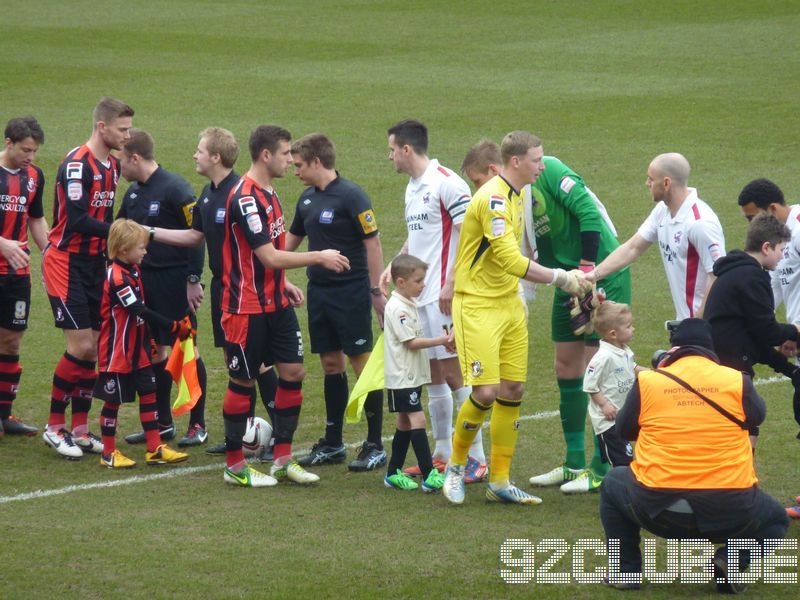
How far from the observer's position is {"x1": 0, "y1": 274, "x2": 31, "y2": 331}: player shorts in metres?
9.42

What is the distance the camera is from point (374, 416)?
8711mm

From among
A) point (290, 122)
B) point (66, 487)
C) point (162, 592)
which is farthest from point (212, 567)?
point (290, 122)

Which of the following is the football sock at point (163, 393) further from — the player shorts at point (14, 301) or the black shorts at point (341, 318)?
A: the black shorts at point (341, 318)

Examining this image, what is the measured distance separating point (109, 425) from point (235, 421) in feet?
3.49

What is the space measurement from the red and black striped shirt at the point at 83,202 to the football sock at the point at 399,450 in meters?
2.71

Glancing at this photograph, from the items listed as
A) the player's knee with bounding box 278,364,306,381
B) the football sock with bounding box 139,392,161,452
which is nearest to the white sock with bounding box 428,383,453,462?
the player's knee with bounding box 278,364,306,381

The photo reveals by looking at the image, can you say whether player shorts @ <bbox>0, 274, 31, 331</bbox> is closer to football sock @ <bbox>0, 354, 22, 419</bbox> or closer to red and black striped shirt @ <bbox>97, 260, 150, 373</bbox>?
football sock @ <bbox>0, 354, 22, 419</bbox>

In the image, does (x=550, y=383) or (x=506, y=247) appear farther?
(x=550, y=383)

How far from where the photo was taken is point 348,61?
28562mm

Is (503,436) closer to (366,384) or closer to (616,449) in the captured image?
(616,449)

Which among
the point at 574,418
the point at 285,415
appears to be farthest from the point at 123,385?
the point at 574,418

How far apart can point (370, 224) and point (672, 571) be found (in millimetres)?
3356

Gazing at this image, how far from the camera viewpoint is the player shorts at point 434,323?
331 inches

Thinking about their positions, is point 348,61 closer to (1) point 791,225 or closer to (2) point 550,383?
(2) point 550,383
